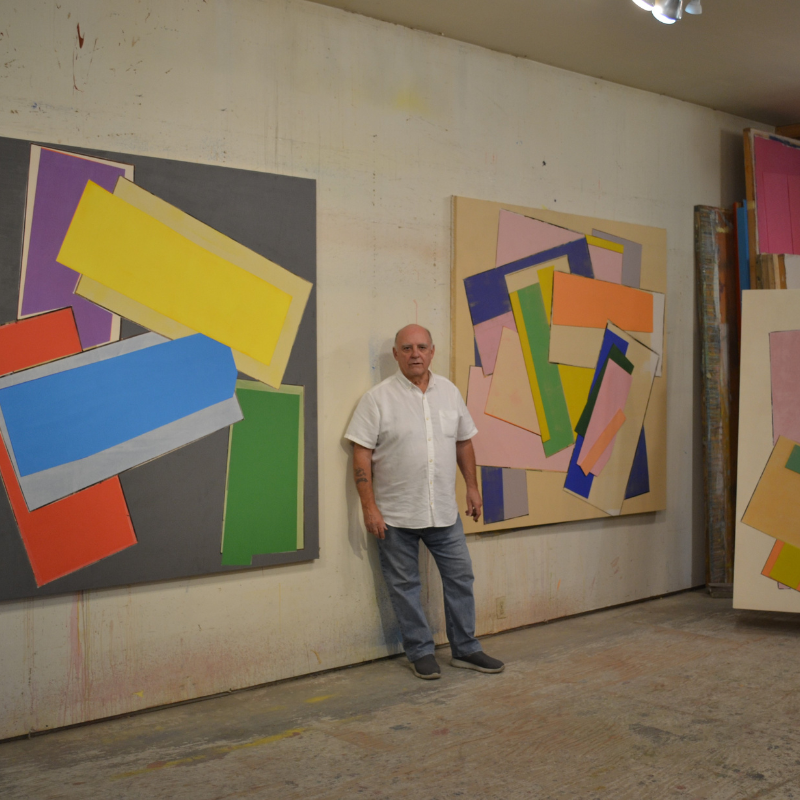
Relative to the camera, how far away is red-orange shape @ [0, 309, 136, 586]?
2754mm

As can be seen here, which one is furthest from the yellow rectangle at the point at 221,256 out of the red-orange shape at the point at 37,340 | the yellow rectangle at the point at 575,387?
the yellow rectangle at the point at 575,387

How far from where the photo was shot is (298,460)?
335cm

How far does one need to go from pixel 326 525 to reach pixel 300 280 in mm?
1092

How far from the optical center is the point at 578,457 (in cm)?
433

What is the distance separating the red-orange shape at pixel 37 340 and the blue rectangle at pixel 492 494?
2.05 m

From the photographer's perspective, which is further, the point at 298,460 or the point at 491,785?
the point at 298,460

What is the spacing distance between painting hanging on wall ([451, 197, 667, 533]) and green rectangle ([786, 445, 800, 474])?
2.58 ft

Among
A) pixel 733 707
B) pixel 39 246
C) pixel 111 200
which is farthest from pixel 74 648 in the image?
pixel 733 707

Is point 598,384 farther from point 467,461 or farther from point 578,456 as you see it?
point 467,461

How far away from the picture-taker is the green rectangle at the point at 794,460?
4094 mm

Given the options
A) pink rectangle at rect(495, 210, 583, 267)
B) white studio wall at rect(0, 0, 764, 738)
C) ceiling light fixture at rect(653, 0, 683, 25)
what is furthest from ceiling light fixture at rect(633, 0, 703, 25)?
pink rectangle at rect(495, 210, 583, 267)

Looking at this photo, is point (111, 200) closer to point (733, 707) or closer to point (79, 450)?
point (79, 450)

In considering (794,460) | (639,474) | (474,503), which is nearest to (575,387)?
(639,474)

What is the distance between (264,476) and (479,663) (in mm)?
1268
